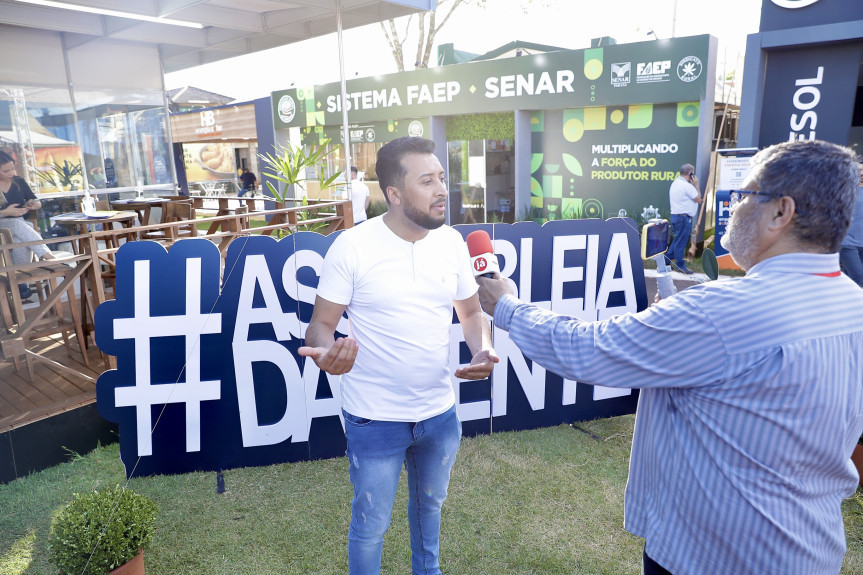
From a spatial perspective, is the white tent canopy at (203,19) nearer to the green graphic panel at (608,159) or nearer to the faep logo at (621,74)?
the faep logo at (621,74)

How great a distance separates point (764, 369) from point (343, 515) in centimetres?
245

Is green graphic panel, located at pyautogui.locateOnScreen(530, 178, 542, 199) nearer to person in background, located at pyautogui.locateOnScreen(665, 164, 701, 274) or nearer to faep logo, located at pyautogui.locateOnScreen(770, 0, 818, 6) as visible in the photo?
person in background, located at pyautogui.locateOnScreen(665, 164, 701, 274)

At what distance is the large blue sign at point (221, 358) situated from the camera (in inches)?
130

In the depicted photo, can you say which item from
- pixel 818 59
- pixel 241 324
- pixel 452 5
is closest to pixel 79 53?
pixel 241 324

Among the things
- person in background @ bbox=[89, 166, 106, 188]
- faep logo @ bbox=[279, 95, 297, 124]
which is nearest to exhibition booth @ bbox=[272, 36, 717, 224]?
faep logo @ bbox=[279, 95, 297, 124]

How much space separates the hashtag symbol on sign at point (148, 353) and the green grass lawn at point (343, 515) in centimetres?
37

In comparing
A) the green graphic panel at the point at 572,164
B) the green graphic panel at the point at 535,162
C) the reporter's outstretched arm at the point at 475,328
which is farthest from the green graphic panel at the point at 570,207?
the reporter's outstretched arm at the point at 475,328

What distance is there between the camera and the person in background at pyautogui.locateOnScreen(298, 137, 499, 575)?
6.48 feet

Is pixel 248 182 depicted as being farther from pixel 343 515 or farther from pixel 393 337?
pixel 393 337

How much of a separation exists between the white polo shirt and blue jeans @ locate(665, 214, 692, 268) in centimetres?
841

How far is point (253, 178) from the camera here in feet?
58.6

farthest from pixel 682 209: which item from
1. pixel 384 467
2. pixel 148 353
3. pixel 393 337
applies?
pixel 384 467

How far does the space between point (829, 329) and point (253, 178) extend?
59.4ft

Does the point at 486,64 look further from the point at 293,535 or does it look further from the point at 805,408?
the point at 805,408
